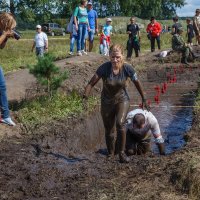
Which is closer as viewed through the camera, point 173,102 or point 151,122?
point 151,122

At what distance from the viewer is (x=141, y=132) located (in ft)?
29.3

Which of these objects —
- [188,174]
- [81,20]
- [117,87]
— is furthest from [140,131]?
[81,20]

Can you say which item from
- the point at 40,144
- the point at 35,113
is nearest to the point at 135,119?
the point at 40,144

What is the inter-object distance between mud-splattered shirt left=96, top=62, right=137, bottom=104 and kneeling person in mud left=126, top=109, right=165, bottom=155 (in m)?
0.76

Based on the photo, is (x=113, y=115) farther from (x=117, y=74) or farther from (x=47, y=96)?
(x=47, y=96)

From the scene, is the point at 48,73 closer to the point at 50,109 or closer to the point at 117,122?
the point at 50,109

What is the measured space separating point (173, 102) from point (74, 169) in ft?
27.4

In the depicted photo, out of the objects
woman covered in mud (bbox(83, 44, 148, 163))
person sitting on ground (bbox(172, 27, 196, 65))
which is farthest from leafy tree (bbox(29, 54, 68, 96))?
person sitting on ground (bbox(172, 27, 196, 65))

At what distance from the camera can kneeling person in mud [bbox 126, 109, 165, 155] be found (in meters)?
8.66

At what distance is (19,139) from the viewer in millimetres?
9148

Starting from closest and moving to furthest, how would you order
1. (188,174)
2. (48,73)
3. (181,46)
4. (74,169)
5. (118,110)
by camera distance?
(188,174) < (74,169) < (118,110) < (48,73) < (181,46)

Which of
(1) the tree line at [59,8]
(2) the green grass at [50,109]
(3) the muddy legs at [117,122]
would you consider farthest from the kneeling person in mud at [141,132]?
(1) the tree line at [59,8]

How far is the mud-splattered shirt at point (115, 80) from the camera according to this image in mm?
7805

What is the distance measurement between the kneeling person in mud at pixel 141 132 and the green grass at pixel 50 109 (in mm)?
1891
